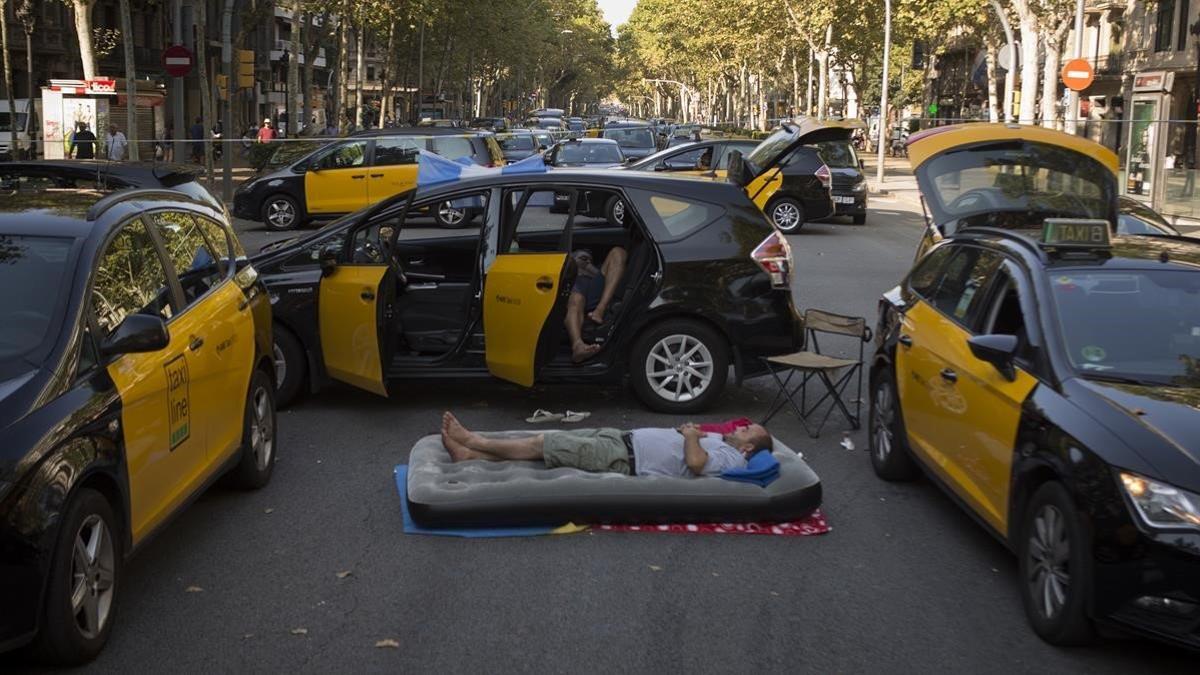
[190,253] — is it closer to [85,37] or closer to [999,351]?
[999,351]

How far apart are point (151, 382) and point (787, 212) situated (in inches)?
802

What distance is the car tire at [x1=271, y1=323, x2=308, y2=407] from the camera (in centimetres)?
921

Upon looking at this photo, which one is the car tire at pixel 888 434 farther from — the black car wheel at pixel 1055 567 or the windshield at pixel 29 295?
the windshield at pixel 29 295

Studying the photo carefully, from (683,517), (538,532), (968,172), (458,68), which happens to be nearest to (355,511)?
(538,532)

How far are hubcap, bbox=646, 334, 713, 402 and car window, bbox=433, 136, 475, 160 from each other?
1660 centimetres

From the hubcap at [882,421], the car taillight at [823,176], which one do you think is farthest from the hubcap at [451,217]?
the hubcap at [882,421]

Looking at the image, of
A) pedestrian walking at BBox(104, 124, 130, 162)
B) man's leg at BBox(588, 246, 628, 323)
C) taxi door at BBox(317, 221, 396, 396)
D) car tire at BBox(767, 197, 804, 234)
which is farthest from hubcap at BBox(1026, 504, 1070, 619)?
pedestrian walking at BBox(104, 124, 130, 162)

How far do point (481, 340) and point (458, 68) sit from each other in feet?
250

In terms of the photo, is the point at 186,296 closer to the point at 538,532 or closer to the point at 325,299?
the point at 538,532

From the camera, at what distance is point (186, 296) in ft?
20.9

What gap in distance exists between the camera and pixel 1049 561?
5.13 meters

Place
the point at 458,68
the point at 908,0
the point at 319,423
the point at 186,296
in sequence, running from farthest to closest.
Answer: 1. the point at 458,68
2. the point at 908,0
3. the point at 319,423
4. the point at 186,296

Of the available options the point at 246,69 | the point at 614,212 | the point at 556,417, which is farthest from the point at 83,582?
the point at 246,69

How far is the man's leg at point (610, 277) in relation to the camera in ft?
31.1
